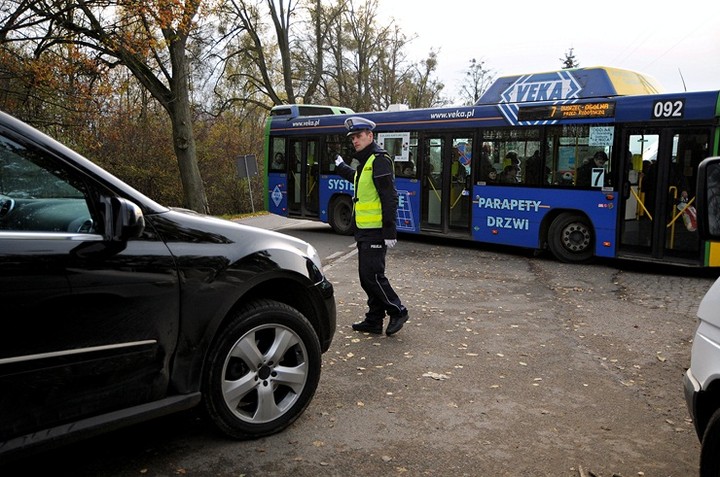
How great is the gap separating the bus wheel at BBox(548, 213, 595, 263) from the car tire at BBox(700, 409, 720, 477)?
856 centimetres

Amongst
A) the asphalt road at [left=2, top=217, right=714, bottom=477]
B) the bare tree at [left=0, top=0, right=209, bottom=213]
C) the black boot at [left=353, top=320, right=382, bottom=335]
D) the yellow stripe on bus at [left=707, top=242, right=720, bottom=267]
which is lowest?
the asphalt road at [left=2, top=217, right=714, bottom=477]

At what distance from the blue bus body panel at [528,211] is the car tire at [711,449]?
27.3 feet

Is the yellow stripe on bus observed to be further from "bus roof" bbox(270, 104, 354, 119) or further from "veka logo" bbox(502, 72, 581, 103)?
"bus roof" bbox(270, 104, 354, 119)

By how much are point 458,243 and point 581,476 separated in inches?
418

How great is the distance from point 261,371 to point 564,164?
8785mm

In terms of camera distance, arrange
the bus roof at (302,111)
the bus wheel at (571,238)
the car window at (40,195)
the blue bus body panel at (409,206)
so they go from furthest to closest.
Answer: the bus roof at (302,111) → the blue bus body panel at (409,206) → the bus wheel at (571,238) → the car window at (40,195)

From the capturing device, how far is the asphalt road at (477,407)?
3383 millimetres

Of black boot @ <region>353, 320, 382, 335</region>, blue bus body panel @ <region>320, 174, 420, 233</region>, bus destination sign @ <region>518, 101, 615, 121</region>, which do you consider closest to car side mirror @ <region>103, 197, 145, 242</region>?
black boot @ <region>353, 320, 382, 335</region>

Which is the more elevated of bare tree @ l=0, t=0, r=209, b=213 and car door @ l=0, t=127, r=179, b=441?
bare tree @ l=0, t=0, r=209, b=213

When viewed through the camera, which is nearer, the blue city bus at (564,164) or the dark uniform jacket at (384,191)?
the dark uniform jacket at (384,191)

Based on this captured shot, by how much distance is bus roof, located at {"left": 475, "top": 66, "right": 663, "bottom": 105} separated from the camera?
10781 millimetres

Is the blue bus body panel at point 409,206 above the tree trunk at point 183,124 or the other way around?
the other way around

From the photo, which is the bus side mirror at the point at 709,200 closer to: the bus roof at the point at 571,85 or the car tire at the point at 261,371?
the car tire at the point at 261,371

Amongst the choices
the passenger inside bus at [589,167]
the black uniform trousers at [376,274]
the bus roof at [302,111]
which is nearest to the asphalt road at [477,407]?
the black uniform trousers at [376,274]
